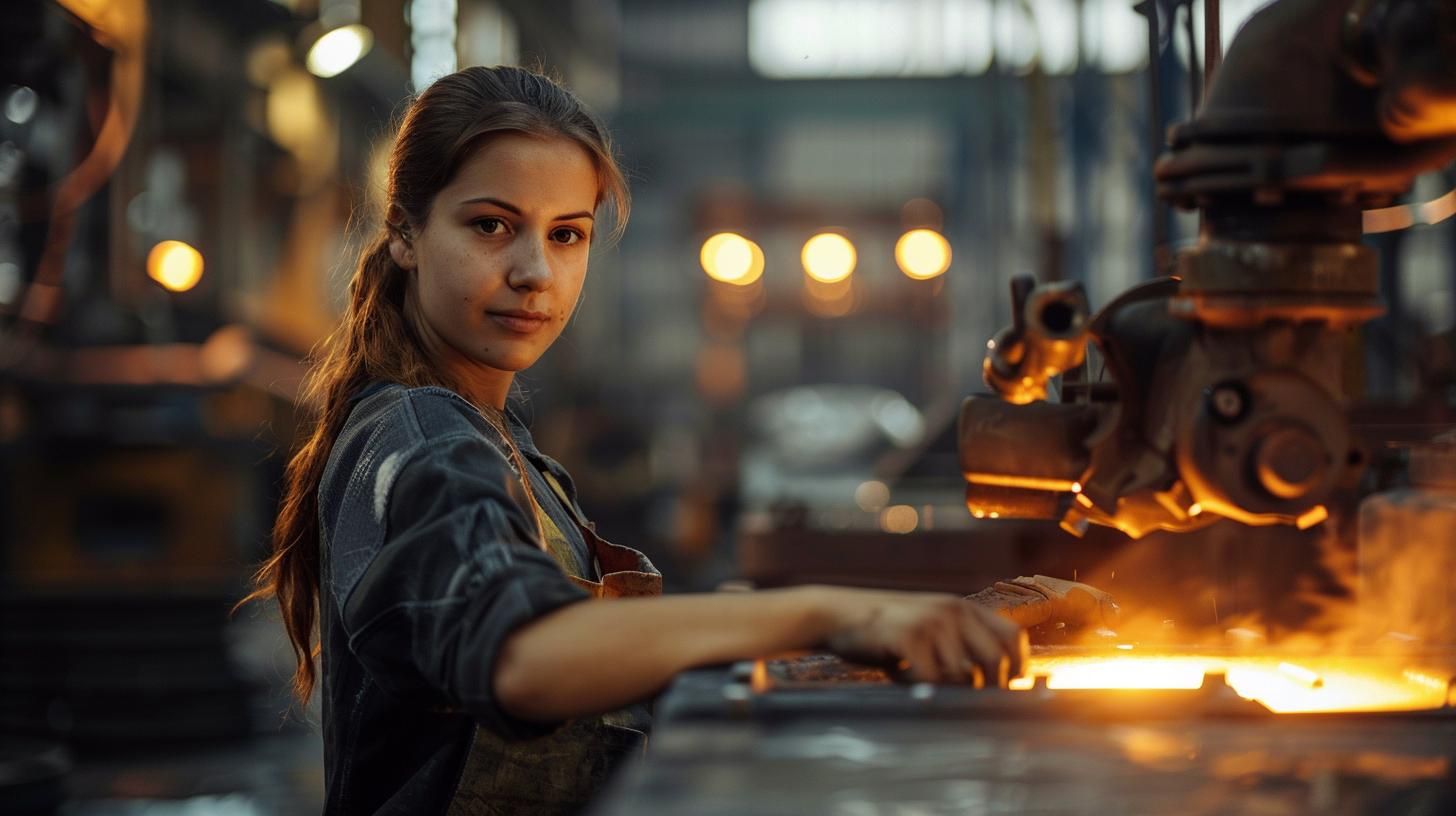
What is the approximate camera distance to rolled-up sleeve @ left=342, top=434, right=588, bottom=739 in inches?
53.4

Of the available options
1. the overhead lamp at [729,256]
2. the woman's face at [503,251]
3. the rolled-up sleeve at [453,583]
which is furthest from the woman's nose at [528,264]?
the overhead lamp at [729,256]

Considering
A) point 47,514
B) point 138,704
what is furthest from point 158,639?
point 47,514

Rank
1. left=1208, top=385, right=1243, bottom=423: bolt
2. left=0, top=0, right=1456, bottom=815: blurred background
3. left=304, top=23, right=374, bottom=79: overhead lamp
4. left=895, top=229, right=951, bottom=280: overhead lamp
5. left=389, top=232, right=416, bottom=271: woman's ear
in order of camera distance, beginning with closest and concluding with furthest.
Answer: left=1208, top=385, right=1243, bottom=423: bolt
left=389, top=232, right=416, bottom=271: woman's ear
left=0, top=0, right=1456, bottom=815: blurred background
left=304, top=23, right=374, bottom=79: overhead lamp
left=895, top=229, right=951, bottom=280: overhead lamp

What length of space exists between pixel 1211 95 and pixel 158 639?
20.4 feet

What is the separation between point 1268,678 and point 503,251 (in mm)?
1050

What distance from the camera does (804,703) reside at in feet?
4.37

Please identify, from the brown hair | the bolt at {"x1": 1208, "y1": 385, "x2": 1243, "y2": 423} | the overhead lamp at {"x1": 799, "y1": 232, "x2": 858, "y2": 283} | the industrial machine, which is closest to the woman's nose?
the brown hair

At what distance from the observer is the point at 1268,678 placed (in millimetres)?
1754

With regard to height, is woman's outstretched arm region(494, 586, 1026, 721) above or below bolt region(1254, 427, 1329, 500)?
below

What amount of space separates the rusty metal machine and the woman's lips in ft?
1.97

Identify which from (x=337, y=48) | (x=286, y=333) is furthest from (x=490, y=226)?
(x=286, y=333)

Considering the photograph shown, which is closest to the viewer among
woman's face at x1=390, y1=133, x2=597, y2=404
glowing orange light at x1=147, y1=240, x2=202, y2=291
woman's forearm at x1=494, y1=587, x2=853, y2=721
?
woman's forearm at x1=494, y1=587, x2=853, y2=721

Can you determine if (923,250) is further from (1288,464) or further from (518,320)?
(1288,464)

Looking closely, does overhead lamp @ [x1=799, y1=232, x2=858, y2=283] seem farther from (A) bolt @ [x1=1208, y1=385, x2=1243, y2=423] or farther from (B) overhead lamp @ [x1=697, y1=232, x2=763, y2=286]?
(A) bolt @ [x1=1208, y1=385, x2=1243, y2=423]
